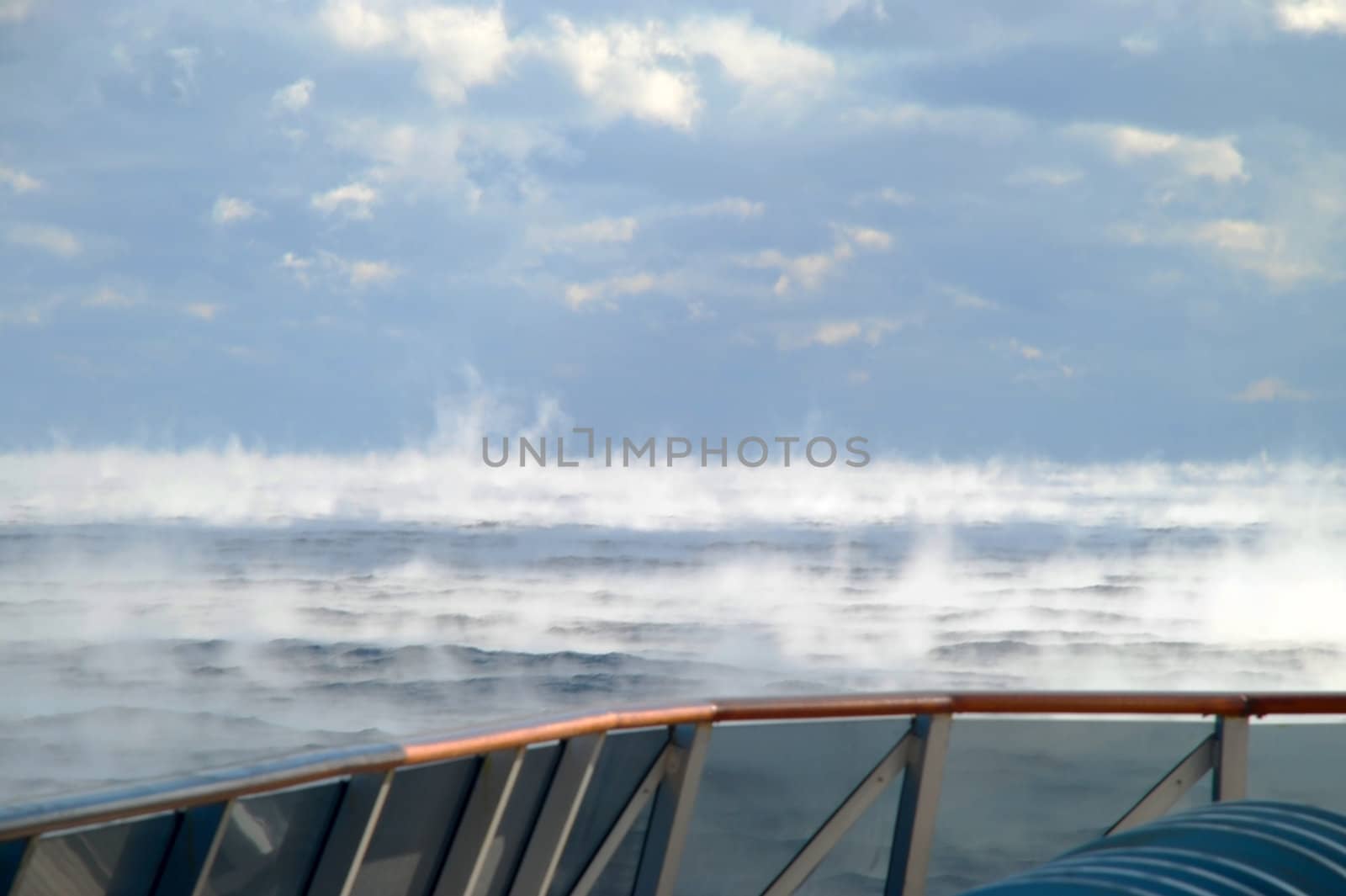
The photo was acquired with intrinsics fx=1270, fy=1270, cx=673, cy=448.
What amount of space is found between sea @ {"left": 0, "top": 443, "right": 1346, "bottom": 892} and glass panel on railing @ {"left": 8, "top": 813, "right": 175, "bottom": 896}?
20150 millimetres

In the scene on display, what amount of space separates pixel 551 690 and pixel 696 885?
24710mm

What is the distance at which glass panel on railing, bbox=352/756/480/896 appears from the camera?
5.73ft

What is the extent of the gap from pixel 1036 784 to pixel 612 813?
83 cm

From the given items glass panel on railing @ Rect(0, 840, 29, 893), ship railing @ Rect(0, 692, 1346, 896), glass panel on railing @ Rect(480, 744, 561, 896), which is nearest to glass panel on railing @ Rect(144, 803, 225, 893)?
ship railing @ Rect(0, 692, 1346, 896)

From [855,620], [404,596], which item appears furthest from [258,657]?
[855,620]

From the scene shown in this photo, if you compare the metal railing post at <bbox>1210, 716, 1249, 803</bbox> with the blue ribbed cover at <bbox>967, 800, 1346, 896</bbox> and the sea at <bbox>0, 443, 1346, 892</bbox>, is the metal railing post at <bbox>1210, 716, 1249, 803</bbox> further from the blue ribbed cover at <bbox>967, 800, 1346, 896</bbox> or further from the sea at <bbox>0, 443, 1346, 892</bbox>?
the sea at <bbox>0, 443, 1346, 892</bbox>

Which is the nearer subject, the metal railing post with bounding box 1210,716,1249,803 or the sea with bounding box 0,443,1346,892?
the metal railing post with bounding box 1210,716,1249,803

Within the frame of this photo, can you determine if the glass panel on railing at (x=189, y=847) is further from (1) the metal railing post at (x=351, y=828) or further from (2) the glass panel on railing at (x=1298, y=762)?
Result: (2) the glass panel on railing at (x=1298, y=762)

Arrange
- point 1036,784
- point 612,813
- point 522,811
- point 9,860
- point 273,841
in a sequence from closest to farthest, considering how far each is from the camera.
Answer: point 9,860, point 273,841, point 522,811, point 612,813, point 1036,784

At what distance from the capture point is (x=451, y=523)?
45.4 meters

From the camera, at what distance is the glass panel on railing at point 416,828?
5.73 ft

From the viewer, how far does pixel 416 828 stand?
1793 millimetres

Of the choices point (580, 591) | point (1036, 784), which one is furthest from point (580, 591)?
point (1036, 784)

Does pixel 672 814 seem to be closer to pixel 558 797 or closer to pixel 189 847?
pixel 558 797
